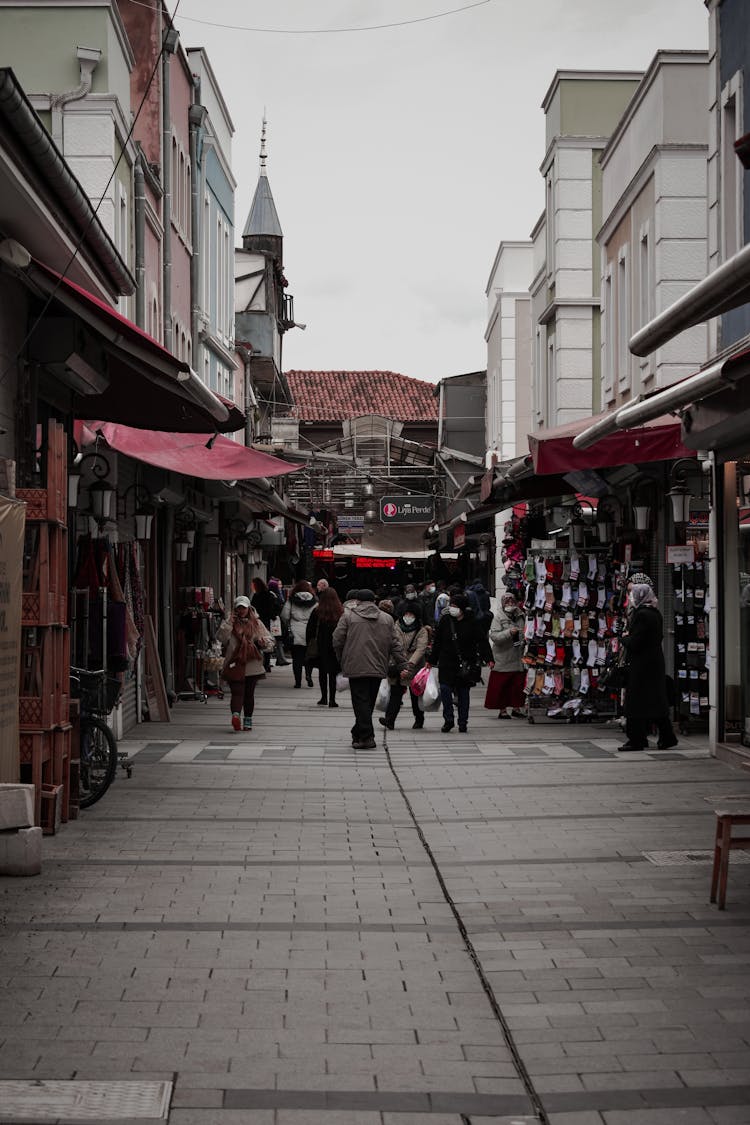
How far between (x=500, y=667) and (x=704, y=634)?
4074 mm

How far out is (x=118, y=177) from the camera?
1973 centimetres

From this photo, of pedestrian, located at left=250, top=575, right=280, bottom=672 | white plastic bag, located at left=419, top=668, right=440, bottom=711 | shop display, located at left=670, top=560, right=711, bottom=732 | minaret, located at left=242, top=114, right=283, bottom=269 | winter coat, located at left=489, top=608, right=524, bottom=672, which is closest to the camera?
shop display, located at left=670, top=560, right=711, bottom=732

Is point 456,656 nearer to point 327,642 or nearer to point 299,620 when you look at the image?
point 327,642

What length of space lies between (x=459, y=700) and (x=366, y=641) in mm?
2540

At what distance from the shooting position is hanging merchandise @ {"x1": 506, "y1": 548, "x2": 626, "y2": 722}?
19312 millimetres

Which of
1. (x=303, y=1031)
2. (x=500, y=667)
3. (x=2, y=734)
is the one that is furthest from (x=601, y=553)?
(x=303, y=1031)

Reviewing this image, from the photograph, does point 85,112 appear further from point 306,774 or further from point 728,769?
point 728,769

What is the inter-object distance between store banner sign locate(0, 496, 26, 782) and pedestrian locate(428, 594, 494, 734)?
412 inches

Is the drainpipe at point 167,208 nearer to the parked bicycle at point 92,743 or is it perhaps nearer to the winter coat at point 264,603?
the winter coat at point 264,603

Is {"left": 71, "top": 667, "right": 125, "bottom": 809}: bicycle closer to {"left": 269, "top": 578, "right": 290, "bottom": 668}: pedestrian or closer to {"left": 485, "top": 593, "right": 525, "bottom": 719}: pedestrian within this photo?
{"left": 485, "top": 593, "right": 525, "bottom": 719}: pedestrian

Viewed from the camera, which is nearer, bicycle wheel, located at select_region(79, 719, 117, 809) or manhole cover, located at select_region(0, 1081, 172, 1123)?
manhole cover, located at select_region(0, 1081, 172, 1123)

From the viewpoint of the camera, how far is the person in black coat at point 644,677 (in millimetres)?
16141

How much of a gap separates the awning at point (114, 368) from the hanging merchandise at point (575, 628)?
6.83 metres

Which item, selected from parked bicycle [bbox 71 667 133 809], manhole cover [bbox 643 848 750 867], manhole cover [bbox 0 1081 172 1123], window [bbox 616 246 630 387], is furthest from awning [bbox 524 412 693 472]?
manhole cover [bbox 0 1081 172 1123]
